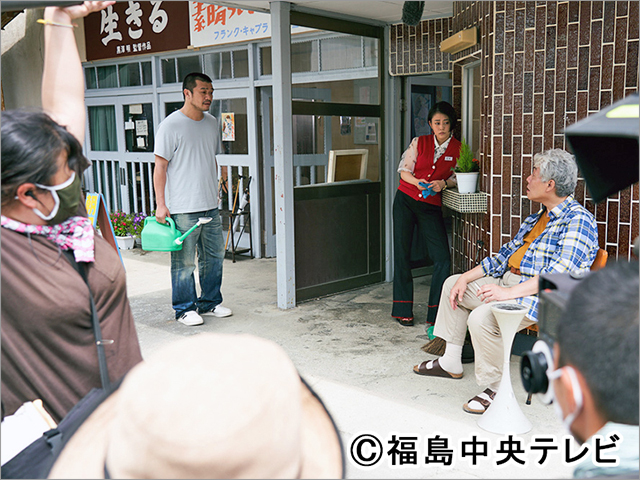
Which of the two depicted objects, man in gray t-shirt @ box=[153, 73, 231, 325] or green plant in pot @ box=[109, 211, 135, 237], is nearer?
man in gray t-shirt @ box=[153, 73, 231, 325]

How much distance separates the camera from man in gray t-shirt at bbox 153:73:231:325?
482cm

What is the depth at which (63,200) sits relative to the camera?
A: 1.64 meters

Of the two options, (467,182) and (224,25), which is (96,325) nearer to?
(467,182)

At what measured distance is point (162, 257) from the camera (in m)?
7.62

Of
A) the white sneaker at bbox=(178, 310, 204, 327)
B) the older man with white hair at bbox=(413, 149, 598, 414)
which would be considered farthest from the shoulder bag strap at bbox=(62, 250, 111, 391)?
the white sneaker at bbox=(178, 310, 204, 327)

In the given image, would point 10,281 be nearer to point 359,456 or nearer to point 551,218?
point 359,456

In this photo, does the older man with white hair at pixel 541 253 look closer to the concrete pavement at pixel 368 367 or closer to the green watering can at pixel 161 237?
the concrete pavement at pixel 368 367

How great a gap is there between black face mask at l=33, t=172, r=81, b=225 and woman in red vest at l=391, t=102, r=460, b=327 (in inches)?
132

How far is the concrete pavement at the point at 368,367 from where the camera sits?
112 inches

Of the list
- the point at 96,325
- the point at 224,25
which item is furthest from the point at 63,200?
the point at 224,25

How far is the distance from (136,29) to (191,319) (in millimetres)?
4733

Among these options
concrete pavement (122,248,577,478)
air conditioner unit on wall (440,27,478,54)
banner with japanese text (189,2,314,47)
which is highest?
banner with japanese text (189,2,314,47)

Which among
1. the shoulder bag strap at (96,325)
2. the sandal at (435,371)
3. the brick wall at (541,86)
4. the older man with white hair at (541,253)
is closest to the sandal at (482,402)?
the older man with white hair at (541,253)

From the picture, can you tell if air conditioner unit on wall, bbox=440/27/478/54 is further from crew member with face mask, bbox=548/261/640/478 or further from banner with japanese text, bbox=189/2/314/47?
crew member with face mask, bbox=548/261/640/478
